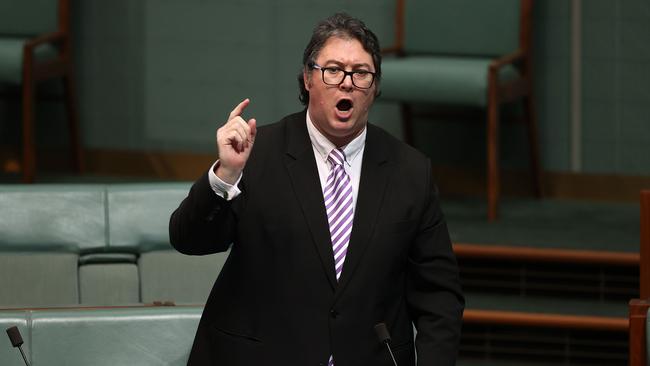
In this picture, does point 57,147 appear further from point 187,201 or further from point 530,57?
point 187,201

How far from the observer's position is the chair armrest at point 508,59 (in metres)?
4.65

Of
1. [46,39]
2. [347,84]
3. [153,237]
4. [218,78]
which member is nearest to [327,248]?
[347,84]

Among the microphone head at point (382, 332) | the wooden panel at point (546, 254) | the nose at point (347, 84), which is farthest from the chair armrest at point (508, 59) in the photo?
the microphone head at point (382, 332)

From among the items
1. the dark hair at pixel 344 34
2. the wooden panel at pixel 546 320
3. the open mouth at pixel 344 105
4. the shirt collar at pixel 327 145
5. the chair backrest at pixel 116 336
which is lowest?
the wooden panel at pixel 546 320

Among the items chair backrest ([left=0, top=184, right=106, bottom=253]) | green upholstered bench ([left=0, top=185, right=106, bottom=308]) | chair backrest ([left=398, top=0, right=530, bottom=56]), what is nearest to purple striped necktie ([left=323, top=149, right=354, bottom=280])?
green upholstered bench ([left=0, top=185, right=106, bottom=308])

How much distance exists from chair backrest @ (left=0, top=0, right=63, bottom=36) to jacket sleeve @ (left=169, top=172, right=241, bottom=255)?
3.31m

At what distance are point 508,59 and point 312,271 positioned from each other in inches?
110

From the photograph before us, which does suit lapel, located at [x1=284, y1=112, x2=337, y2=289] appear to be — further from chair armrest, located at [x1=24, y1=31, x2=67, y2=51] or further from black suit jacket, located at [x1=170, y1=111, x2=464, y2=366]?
chair armrest, located at [x1=24, y1=31, x2=67, y2=51]

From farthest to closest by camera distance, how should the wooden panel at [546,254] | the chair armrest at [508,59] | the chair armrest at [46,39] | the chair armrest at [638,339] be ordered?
1. the chair armrest at [46,39]
2. the chair armrest at [508,59]
3. the wooden panel at [546,254]
4. the chair armrest at [638,339]

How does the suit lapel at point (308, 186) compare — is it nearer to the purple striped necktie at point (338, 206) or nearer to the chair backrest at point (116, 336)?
the purple striped necktie at point (338, 206)

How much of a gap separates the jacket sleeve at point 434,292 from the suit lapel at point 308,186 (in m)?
0.16

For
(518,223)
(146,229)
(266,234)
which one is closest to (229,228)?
(266,234)

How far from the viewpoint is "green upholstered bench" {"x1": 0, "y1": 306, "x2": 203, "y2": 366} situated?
2340 mm

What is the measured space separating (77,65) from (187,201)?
3.51 metres
